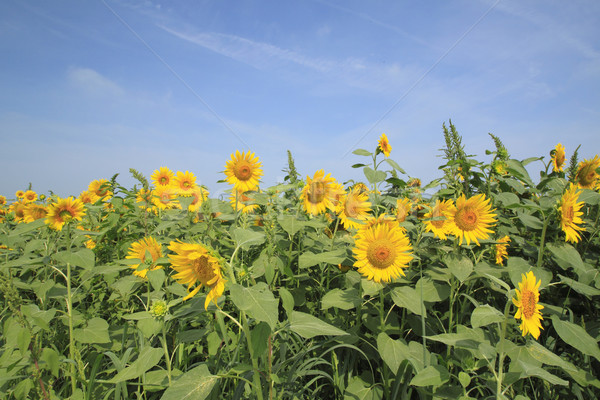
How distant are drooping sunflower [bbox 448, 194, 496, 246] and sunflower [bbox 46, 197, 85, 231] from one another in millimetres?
2761

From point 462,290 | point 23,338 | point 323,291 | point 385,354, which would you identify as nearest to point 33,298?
point 23,338

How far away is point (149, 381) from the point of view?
1.64 metres

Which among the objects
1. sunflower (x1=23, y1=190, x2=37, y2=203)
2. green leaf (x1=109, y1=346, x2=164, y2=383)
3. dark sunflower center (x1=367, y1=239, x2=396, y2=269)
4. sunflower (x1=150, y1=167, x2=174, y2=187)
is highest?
sunflower (x1=23, y1=190, x2=37, y2=203)

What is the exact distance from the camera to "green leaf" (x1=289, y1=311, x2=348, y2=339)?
4.37ft

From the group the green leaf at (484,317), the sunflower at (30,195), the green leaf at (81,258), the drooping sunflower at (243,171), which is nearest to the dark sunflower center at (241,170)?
the drooping sunflower at (243,171)

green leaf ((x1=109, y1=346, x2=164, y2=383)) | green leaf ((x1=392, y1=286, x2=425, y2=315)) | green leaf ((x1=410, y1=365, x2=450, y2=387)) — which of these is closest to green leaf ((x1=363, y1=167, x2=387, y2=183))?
green leaf ((x1=392, y1=286, x2=425, y2=315))

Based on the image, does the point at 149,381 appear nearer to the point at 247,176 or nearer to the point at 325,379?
the point at 325,379

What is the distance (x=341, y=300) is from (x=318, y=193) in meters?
1.01

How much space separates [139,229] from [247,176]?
1184 millimetres

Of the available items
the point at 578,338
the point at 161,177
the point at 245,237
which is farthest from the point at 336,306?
the point at 161,177

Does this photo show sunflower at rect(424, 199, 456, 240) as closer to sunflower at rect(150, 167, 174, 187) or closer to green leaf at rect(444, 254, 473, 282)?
green leaf at rect(444, 254, 473, 282)

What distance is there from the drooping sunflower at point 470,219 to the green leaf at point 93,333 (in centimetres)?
227

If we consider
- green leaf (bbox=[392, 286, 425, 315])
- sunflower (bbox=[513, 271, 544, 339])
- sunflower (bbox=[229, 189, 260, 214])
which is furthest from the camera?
sunflower (bbox=[229, 189, 260, 214])

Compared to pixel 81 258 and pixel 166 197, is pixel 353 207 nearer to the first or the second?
A: pixel 81 258
